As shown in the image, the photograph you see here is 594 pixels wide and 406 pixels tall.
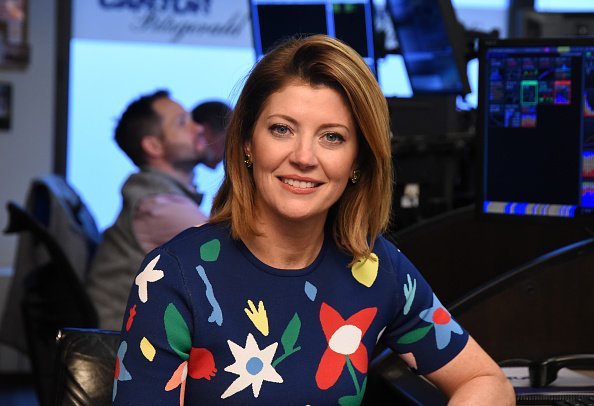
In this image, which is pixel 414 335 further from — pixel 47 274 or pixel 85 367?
pixel 47 274

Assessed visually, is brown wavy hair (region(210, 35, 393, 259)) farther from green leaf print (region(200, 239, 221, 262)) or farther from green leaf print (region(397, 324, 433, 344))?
green leaf print (region(397, 324, 433, 344))

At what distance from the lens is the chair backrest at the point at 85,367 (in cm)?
146

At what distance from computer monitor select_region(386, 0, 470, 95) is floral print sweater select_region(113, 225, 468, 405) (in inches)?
45.7

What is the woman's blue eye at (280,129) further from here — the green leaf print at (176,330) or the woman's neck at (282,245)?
the green leaf print at (176,330)

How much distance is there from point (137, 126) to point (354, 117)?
197 cm

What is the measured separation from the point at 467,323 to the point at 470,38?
1191 mm

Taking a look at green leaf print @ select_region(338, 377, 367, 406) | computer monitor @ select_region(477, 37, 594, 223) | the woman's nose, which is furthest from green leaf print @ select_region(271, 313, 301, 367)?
computer monitor @ select_region(477, 37, 594, 223)

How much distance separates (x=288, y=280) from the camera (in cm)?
146

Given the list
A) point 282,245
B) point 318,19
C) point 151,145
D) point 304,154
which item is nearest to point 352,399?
point 282,245

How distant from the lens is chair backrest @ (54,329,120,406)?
146 cm

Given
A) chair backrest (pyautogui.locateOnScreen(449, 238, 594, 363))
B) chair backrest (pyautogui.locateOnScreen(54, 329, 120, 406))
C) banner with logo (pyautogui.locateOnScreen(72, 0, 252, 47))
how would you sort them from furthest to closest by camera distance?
banner with logo (pyautogui.locateOnScreen(72, 0, 252, 47)), chair backrest (pyautogui.locateOnScreen(449, 238, 594, 363)), chair backrest (pyautogui.locateOnScreen(54, 329, 120, 406))

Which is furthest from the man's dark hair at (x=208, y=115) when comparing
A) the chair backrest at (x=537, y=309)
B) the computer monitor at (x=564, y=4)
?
the computer monitor at (x=564, y=4)

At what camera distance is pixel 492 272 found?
2.29 meters

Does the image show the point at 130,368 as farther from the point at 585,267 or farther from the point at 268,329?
the point at 585,267
